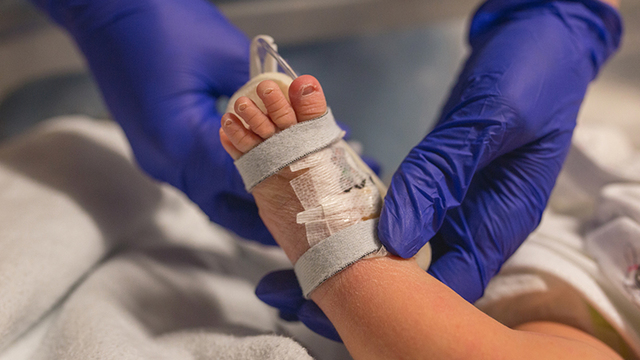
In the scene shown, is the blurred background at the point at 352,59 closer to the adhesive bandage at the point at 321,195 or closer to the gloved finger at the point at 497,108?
the gloved finger at the point at 497,108

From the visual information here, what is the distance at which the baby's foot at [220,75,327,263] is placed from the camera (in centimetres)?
58

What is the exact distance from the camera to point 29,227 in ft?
2.74

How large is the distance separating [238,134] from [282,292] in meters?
0.31

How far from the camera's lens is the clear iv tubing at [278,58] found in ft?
2.18

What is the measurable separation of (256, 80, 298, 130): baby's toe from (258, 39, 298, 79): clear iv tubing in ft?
0.30

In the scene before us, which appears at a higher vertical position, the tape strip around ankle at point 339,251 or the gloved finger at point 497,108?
the gloved finger at point 497,108

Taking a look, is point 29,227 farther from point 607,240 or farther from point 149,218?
point 607,240

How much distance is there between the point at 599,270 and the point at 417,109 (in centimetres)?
102

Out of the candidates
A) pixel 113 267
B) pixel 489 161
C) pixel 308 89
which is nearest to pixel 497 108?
pixel 489 161

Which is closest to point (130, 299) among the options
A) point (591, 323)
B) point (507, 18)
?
point (591, 323)

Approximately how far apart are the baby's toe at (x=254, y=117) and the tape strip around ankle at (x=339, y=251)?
192 millimetres

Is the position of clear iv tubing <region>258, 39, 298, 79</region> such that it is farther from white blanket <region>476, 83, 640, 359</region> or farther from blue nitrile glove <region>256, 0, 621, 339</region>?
white blanket <region>476, 83, 640, 359</region>

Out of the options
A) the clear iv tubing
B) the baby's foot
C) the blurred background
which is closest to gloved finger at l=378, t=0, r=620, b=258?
the baby's foot

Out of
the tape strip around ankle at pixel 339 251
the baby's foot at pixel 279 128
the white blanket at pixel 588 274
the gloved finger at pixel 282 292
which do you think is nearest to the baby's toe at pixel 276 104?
the baby's foot at pixel 279 128
